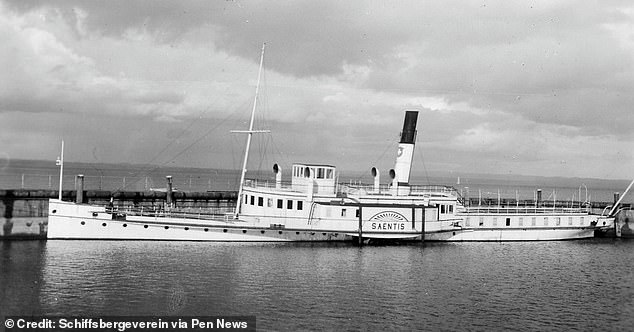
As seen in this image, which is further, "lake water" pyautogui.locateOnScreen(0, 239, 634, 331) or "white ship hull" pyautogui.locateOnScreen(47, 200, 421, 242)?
"white ship hull" pyautogui.locateOnScreen(47, 200, 421, 242)

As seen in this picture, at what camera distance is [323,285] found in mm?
29312

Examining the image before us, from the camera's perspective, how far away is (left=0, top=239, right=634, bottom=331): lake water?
2433cm

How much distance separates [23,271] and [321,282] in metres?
14.3

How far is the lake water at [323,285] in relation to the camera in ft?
79.8

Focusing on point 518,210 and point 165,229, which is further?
point 518,210

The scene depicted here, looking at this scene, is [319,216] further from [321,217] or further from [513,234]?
[513,234]

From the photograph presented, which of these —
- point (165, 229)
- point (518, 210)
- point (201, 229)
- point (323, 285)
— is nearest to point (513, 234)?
point (518, 210)

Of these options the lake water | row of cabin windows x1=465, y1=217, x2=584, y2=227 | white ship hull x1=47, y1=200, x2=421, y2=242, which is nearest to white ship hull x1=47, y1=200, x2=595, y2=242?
white ship hull x1=47, y1=200, x2=421, y2=242

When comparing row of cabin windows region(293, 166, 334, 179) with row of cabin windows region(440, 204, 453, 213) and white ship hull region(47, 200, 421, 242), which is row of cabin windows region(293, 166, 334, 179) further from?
row of cabin windows region(440, 204, 453, 213)

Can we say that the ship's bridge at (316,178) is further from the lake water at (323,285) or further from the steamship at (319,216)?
the lake water at (323,285)

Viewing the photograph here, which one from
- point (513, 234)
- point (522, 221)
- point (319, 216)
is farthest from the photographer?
point (522, 221)

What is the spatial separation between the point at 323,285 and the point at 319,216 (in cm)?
1243

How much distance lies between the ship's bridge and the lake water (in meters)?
4.22

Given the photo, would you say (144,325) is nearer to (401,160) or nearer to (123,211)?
(123,211)
